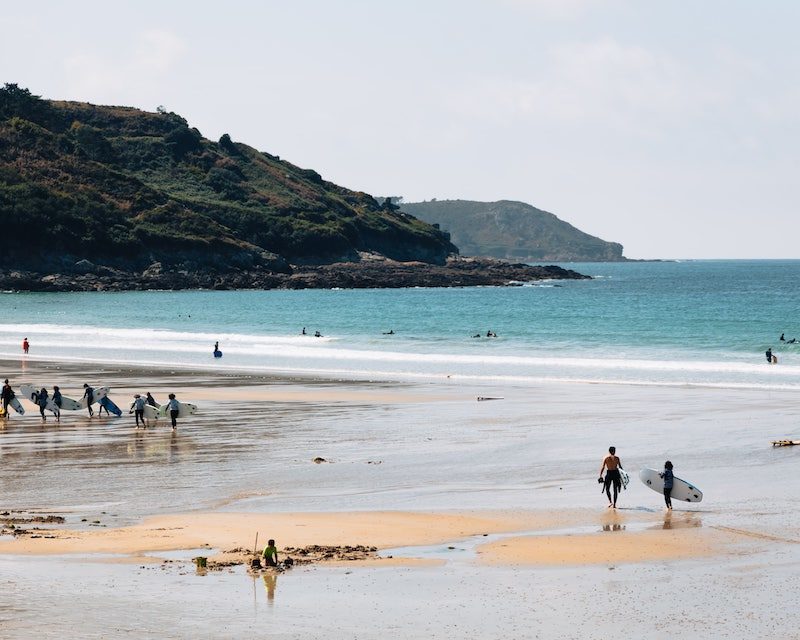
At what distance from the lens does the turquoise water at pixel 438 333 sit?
5709cm

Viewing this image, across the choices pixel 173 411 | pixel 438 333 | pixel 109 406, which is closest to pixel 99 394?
pixel 109 406

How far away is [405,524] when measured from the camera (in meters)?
21.6

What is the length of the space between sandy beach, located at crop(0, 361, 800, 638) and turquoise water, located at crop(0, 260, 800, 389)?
17.0 m

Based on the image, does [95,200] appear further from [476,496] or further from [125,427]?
[476,496]

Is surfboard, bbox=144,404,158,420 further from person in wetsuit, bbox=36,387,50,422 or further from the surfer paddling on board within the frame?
the surfer paddling on board

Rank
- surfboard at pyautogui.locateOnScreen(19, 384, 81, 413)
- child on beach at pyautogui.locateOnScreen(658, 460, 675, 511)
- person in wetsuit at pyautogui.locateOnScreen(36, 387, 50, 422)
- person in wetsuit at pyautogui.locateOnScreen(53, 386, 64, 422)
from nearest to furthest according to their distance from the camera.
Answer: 1. child on beach at pyautogui.locateOnScreen(658, 460, 675, 511)
2. person in wetsuit at pyautogui.locateOnScreen(36, 387, 50, 422)
3. person in wetsuit at pyautogui.locateOnScreen(53, 386, 64, 422)
4. surfboard at pyautogui.locateOnScreen(19, 384, 81, 413)

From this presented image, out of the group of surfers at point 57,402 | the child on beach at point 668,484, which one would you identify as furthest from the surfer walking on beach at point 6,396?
the child on beach at point 668,484

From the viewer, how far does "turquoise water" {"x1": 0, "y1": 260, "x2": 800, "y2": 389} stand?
2248 inches

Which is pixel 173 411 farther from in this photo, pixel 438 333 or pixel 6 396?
pixel 438 333

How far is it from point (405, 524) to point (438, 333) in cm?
6368

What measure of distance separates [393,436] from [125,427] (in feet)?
29.1

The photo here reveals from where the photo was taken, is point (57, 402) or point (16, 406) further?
point (16, 406)

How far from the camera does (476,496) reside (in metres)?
24.6

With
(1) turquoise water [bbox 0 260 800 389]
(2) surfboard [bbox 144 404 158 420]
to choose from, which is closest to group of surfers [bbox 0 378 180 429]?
(2) surfboard [bbox 144 404 158 420]
